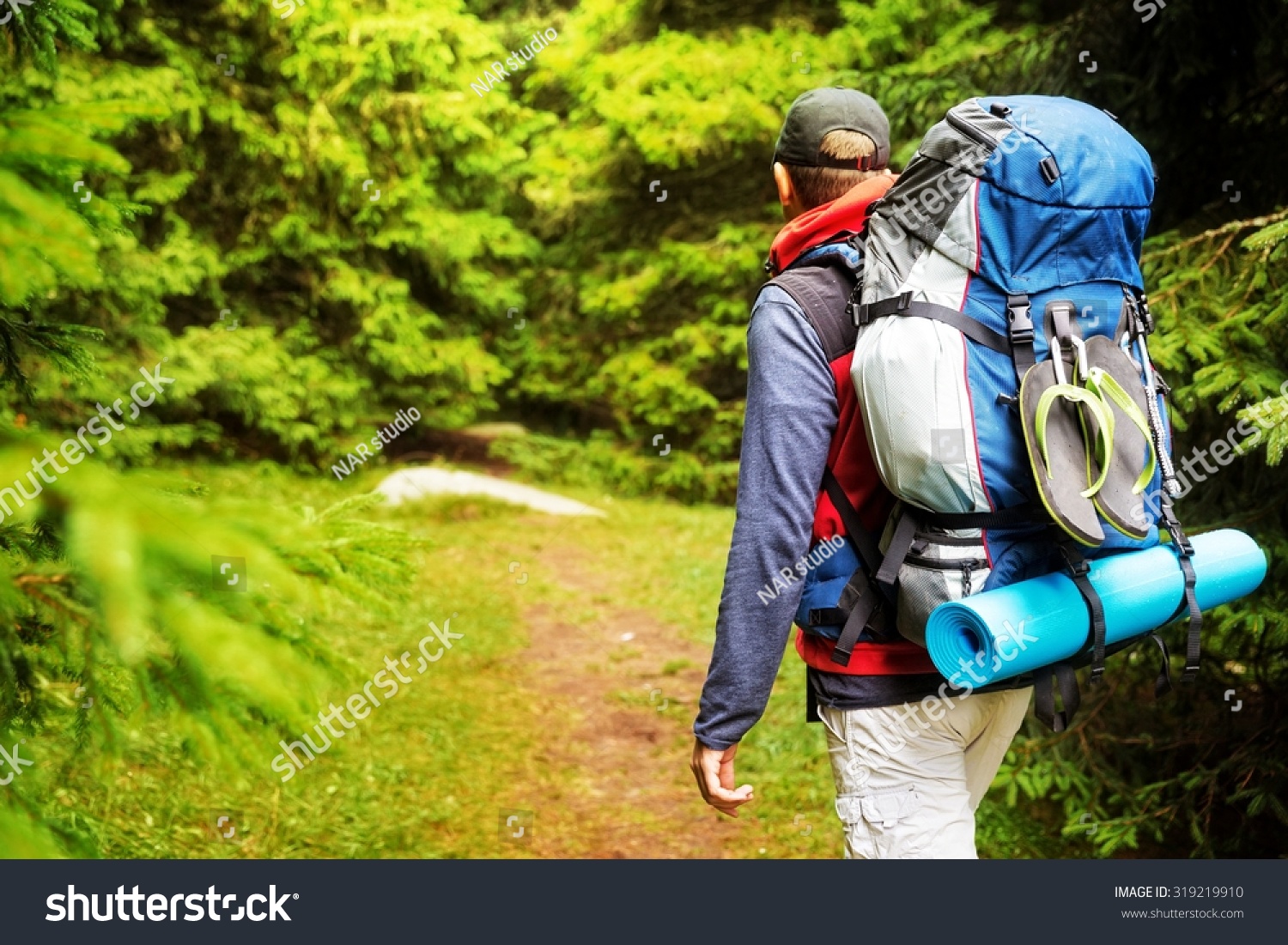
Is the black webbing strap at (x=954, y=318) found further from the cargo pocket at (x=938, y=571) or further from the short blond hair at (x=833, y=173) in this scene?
the short blond hair at (x=833, y=173)

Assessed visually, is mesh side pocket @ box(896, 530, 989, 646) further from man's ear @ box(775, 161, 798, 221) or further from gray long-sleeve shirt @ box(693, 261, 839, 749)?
man's ear @ box(775, 161, 798, 221)

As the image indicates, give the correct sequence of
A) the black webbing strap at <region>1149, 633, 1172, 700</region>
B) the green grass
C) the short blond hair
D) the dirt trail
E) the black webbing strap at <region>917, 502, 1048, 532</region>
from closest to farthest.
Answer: the black webbing strap at <region>917, 502, 1048, 532</region> < the black webbing strap at <region>1149, 633, 1172, 700</region> < the short blond hair < the green grass < the dirt trail

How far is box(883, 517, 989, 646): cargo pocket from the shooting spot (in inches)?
78.0

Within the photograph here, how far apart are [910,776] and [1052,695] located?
0.34m

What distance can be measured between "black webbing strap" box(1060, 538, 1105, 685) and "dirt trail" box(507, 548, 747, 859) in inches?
116

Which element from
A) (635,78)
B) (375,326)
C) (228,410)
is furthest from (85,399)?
(635,78)

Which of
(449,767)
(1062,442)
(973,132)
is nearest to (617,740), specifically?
(449,767)

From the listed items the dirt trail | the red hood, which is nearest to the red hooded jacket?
the red hood

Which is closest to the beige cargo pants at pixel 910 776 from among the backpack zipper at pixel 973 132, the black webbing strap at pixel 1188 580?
the black webbing strap at pixel 1188 580

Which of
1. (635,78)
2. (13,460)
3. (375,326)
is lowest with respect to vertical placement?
(375,326)

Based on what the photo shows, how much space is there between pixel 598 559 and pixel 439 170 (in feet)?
18.2

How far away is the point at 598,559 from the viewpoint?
→ 9711mm
